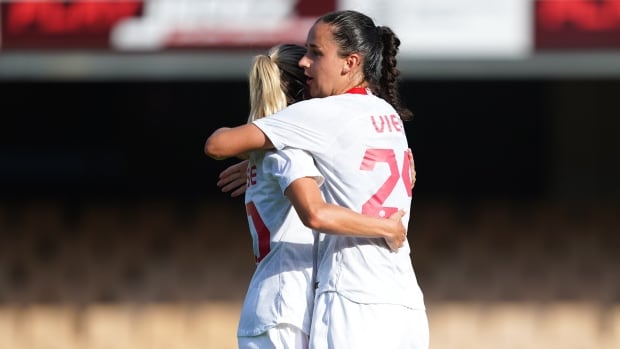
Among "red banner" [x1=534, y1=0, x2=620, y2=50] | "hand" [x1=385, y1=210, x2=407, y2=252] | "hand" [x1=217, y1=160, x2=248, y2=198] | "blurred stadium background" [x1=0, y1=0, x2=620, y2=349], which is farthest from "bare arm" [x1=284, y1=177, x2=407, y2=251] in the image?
"blurred stadium background" [x1=0, y1=0, x2=620, y2=349]

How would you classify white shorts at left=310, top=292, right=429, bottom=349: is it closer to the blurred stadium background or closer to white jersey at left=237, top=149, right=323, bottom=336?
white jersey at left=237, top=149, right=323, bottom=336

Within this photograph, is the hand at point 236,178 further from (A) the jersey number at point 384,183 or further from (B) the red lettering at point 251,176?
(A) the jersey number at point 384,183

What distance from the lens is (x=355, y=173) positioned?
2799 mm

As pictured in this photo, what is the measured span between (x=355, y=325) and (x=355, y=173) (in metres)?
0.34

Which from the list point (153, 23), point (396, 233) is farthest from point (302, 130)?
point (153, 23)

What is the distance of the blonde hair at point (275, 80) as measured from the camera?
296 cm

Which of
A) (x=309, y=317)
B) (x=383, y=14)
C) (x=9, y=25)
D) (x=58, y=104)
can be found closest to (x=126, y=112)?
(x=58, y=104)

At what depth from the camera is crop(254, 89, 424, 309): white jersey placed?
278 centimetres

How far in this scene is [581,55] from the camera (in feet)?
15.2

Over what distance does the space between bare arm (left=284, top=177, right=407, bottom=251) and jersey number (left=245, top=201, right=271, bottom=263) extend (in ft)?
0.77

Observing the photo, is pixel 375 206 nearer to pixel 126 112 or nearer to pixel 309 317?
pixel 309 317

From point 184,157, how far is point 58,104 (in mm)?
645

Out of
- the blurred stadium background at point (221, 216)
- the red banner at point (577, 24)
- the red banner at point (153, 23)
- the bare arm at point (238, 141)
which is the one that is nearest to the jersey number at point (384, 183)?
the bare arm at point (238, 141)

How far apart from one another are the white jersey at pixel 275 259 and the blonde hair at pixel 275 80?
0.41 feet
